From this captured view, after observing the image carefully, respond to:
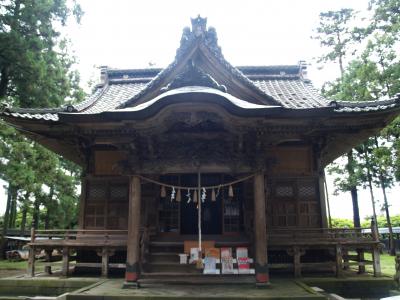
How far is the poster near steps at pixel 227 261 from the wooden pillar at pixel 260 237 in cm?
94

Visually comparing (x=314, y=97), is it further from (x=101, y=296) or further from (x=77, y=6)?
(x=77, y=6)

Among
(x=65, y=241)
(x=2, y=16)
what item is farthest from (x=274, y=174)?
(x=2, y=16)

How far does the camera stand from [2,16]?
14812mm

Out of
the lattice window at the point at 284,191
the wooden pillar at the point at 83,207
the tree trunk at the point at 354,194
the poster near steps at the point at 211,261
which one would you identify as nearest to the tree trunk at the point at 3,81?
the wooden pillar at the point at 83,207

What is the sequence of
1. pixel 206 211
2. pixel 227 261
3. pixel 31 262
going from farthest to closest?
pixel 206 211
pixel 31 262
pixel 227 261

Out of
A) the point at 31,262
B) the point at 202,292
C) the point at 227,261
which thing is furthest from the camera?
the point at 31,262

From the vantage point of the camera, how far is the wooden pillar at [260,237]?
8883mm

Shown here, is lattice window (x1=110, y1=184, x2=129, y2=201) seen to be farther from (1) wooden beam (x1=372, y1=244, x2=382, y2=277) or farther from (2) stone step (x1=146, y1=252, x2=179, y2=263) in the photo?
(1) wooden beam (x1=372, y1=244, x2=382, y2=277)

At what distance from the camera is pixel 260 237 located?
357 inches

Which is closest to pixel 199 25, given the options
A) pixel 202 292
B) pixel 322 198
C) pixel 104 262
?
pixel 322 198

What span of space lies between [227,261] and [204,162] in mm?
3012

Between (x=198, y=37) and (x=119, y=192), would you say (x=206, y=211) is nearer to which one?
(x=119, y=192)

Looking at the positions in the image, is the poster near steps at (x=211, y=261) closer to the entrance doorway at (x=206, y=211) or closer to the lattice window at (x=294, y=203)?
the entrance doorway at (x=206, y=211)

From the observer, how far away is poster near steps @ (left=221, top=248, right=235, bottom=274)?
959 cm
